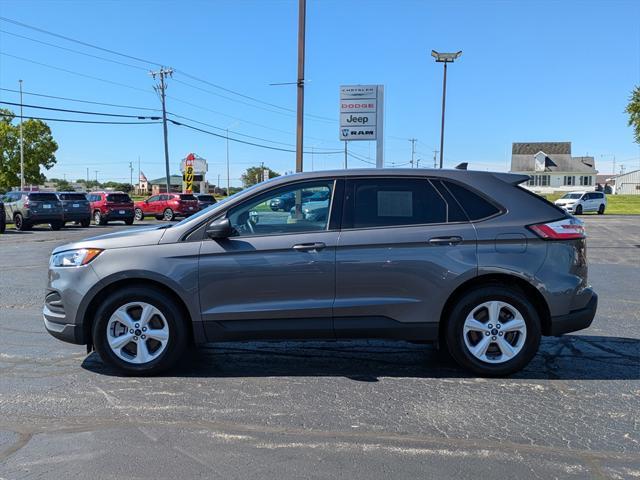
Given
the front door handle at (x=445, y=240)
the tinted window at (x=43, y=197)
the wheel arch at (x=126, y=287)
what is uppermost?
the tinted window at (x=43, y=197)

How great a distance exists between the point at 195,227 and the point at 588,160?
265 feet

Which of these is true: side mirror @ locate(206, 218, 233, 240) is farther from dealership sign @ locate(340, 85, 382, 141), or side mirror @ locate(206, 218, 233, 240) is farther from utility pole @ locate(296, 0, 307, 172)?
dealership sign @ locate(340, 85, 382, 141)

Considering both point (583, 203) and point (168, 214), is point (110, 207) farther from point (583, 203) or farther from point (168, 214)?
point (583, 203)

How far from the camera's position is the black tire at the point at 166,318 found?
467cm

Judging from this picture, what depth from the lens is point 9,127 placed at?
213 feet

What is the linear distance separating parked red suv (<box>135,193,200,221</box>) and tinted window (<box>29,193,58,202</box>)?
30.7ft

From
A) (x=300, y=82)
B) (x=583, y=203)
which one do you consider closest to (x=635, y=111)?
(x=583, y=203)

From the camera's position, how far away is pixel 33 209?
2372 centimetres

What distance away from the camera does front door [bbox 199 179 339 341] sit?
4609mm

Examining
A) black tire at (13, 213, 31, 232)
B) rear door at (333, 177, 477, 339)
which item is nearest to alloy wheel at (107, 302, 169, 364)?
rear door at (333, 177, 477, 339)

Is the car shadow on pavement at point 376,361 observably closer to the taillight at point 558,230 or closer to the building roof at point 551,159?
the taillight at point 558,230

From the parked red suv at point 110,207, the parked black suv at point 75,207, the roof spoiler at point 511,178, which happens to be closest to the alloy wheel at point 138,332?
the roof spoiler at point 511,178

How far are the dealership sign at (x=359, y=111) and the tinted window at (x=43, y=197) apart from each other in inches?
515

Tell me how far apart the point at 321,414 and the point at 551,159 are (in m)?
78.6
